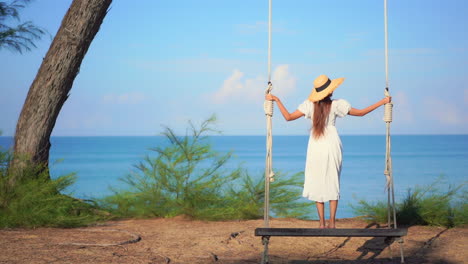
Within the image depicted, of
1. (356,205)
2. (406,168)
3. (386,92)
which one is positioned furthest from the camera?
(406,168)

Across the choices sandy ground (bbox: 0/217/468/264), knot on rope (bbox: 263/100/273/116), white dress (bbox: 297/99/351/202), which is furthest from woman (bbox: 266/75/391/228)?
sandy ground (bbox: 0/217/468/264)

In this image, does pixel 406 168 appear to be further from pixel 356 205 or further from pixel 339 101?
pixel 339 101

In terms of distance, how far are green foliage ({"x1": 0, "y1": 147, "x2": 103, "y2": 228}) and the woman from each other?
10.1 feet

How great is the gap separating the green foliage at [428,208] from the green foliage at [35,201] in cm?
345

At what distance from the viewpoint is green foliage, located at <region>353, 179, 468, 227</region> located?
24.3 ft

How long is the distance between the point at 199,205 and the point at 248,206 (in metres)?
0.64

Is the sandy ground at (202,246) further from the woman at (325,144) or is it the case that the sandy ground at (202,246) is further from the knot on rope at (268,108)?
the knot on rope at (268,108)

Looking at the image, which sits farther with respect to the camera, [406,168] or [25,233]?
[406,168]

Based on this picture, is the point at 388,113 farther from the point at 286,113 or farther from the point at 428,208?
the point at 428,208

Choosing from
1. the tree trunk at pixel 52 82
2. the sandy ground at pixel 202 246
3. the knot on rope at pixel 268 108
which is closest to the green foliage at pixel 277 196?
the sandy ground at pixel 202 246

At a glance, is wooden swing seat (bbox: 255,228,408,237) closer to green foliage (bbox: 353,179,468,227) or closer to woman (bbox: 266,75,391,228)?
woman (bbox: 266,75,391,228)

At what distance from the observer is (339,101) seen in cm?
543

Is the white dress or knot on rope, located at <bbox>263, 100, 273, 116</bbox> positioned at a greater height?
knot on rope, located at <bbox>263, 100, 273, 116</bbox>


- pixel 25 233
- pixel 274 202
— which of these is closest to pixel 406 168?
pixel 274 202
